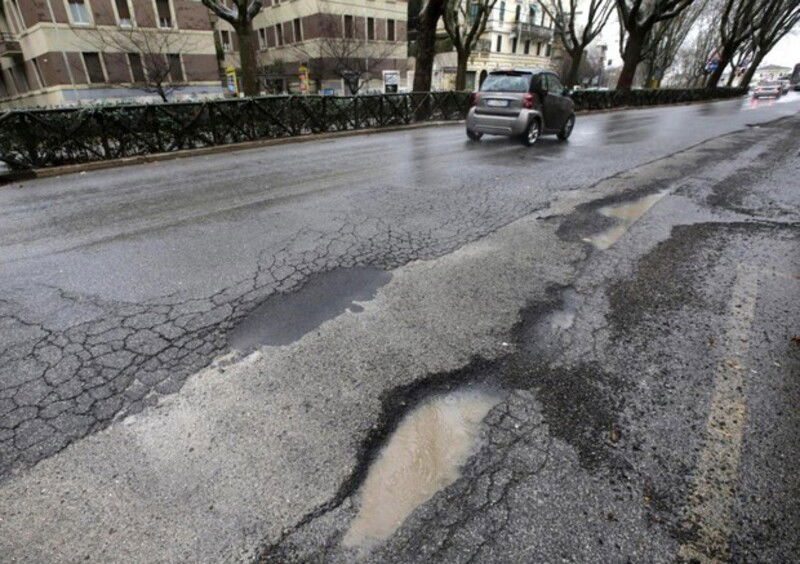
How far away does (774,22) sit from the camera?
139 ft

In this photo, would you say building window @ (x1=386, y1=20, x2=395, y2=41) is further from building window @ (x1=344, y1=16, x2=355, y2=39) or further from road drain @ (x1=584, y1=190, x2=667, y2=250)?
road drain @ (x1=584, y1=190, x2=667, y2=250)

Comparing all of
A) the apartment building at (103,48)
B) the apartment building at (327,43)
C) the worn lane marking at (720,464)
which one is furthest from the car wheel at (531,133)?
the apartment building at (327,43)

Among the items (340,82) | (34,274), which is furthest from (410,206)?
(340,82)

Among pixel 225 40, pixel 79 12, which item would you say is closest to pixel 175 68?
pixel 79 12

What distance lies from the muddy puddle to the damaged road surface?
2 cm

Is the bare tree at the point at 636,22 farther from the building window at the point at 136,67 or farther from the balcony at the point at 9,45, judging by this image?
the balcony at the point at 9,45

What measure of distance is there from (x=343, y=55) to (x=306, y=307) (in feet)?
119

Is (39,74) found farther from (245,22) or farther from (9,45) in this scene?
(245,22)

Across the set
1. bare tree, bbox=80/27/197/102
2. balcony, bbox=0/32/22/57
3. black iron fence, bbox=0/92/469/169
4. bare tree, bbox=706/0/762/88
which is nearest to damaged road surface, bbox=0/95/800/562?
black iron fence, bbox=0/92/469/169

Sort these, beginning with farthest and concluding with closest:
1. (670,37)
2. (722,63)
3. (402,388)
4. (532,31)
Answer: (532,31)
(670,37)
(722,63)
(402,388)

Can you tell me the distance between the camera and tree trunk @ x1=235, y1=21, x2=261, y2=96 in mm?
15016

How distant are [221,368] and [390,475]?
4.22ft

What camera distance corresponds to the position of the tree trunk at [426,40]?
15945 millimetres

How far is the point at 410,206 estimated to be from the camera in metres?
5.72
